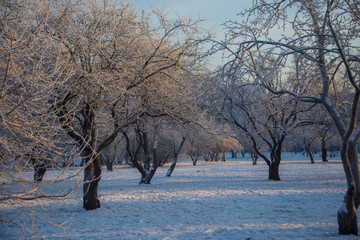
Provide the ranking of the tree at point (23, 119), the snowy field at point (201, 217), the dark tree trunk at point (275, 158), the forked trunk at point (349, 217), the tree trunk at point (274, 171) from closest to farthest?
the tree at point (23, 119) → the forked trunk at point (349, 217) → the snowy field at point (201, 217) → the dark tree trunk at point (275, 158) → the tree trunk at point (274, 171)

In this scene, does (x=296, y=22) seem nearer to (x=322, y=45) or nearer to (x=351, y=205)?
(x=322, y=45)

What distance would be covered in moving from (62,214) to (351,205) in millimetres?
7684

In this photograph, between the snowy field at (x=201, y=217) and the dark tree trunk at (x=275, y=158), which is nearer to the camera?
the snowy field at (x=201, y=217)

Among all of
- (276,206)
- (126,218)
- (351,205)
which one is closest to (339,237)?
(351,205)

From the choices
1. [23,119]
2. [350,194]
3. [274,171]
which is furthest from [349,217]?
[274,171]

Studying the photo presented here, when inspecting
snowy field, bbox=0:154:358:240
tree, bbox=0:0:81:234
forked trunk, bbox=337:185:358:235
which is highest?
tree, bbox=0:0:81:234

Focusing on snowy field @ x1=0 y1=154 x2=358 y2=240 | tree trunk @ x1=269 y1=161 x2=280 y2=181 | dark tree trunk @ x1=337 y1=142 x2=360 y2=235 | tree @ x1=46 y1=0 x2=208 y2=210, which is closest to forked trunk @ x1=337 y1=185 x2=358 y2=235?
dark tree trunk @ x1=337 y1=142 x2=360 y2=235

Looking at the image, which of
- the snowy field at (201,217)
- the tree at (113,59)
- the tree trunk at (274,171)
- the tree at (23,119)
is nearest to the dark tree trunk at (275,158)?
the tree trunk at (274,171)

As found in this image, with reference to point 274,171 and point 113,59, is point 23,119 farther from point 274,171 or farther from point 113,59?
point 274,171

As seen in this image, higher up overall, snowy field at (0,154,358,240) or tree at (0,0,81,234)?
tree at (0,0,81,234)

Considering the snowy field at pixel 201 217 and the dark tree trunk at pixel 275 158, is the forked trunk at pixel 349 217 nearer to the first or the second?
the snowy field at pixel 201 217

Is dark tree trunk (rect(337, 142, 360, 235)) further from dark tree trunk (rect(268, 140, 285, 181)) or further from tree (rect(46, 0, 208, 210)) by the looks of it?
dark tree trunk (rect(268, 140, 285, 181))

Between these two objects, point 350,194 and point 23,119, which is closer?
point 23,119

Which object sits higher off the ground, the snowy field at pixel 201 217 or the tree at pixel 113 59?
the tree at pixel 113 59
